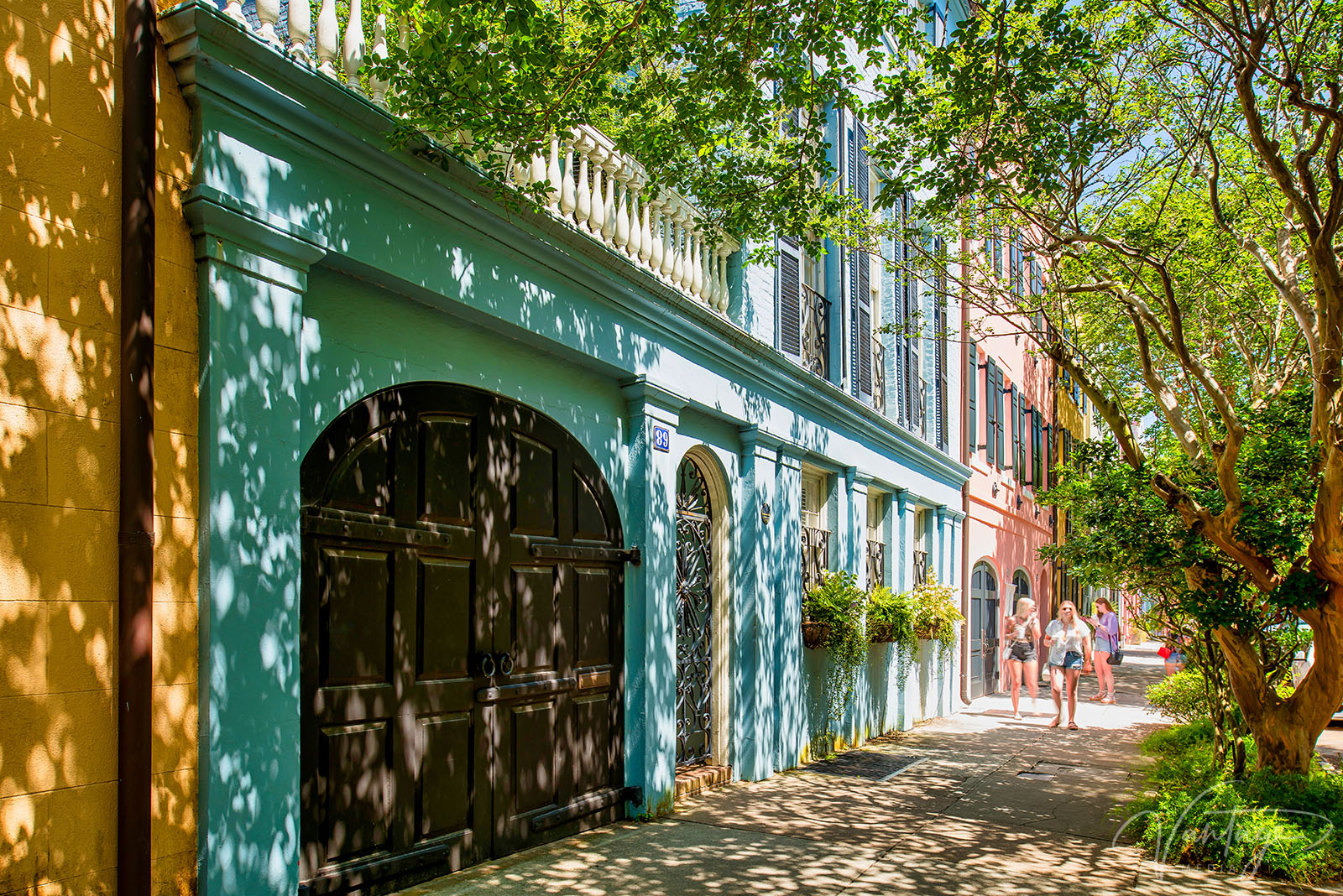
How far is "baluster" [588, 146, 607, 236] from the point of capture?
7.33 meters

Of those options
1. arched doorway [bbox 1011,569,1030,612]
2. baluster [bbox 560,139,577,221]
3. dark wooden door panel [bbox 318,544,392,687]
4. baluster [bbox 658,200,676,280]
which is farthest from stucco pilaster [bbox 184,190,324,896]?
arched doorway [bbox 1011,569,1030,612]

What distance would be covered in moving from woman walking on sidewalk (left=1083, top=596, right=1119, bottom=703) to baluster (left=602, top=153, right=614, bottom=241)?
45.1 feet

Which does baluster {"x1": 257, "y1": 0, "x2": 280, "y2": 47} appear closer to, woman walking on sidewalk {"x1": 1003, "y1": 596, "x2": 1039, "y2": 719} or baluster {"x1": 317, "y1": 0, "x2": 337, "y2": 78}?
baluster {"x1": 317, "y1": 0, "x2": 337, "y2": 78}

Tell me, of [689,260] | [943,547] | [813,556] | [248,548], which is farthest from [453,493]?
[943,547]

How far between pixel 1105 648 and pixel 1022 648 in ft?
19.1

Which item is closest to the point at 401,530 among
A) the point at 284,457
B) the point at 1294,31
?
the point at 284,457

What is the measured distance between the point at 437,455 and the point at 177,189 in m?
2.09

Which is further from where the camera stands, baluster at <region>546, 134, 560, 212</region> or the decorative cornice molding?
baluster at <region>546, 134, 560, 212</region>

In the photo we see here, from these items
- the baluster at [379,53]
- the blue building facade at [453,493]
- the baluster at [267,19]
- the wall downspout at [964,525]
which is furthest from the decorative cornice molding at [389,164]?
the wall downspout at [964,525]

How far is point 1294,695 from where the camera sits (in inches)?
302

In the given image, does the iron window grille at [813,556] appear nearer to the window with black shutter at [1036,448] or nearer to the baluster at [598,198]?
the baluster at [598,198]

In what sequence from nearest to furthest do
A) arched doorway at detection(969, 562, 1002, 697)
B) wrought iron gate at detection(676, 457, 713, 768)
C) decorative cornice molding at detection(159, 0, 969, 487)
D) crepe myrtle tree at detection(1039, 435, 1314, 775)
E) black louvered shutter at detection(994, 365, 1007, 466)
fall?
decorative cornice molding at detection(159, 0, 969, 487) < crepe myrtle tree at detection(1039, 435, 1314, 775) < wrought iron gate at detection(676, 457, 713, 768) < arched doorway at detection(969, 562, 1002, 697) < black louvered shutter at detection(994, 365, 1007, 466)

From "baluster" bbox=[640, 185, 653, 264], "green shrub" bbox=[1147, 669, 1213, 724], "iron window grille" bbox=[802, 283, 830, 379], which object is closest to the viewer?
"baluster" bbox=[640, 185, 653, 264]

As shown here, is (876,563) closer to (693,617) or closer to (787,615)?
(787,615)
